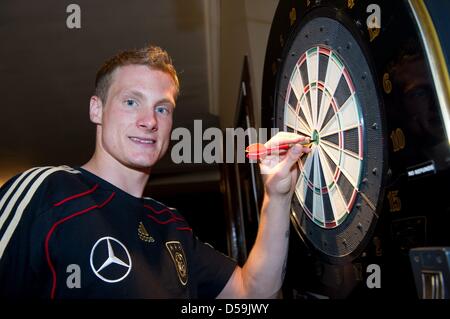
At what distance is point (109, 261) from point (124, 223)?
4.5 inches

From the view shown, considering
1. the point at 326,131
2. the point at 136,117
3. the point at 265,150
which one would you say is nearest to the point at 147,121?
the point at 136,117

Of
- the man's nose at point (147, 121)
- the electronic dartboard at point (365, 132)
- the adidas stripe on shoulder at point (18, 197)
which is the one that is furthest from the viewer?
the man's nose at point (147, 121)

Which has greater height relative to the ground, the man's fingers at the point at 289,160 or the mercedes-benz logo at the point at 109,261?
the man's fingers at the point at 289,160

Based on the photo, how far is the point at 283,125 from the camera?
0.93 meters

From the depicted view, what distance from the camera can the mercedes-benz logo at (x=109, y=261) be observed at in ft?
2.43

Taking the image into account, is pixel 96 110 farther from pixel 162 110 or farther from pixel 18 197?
pixel 18 197

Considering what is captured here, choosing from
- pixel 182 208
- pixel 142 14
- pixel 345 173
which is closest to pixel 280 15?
pixel 345 173

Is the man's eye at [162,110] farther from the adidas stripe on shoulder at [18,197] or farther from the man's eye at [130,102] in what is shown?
the adidas stripe on shoulder at [18,197]

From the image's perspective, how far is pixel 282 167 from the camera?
805mm

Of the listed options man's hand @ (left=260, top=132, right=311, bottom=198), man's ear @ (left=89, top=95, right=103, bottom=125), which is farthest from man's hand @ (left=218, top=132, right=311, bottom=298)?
man's ear @ (left=89, top=95, right=103, bottom=125)

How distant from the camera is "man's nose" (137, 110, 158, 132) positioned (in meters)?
0.90

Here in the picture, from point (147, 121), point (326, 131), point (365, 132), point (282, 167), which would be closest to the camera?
point (365, 132)

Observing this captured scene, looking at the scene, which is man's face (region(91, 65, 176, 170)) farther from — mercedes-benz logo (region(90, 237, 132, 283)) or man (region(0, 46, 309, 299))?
mercedes-benz logo (region(90, 237, 132, 283))

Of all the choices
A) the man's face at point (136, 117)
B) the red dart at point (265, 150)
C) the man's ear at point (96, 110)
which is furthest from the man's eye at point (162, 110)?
the red dart at point (265, 150)
